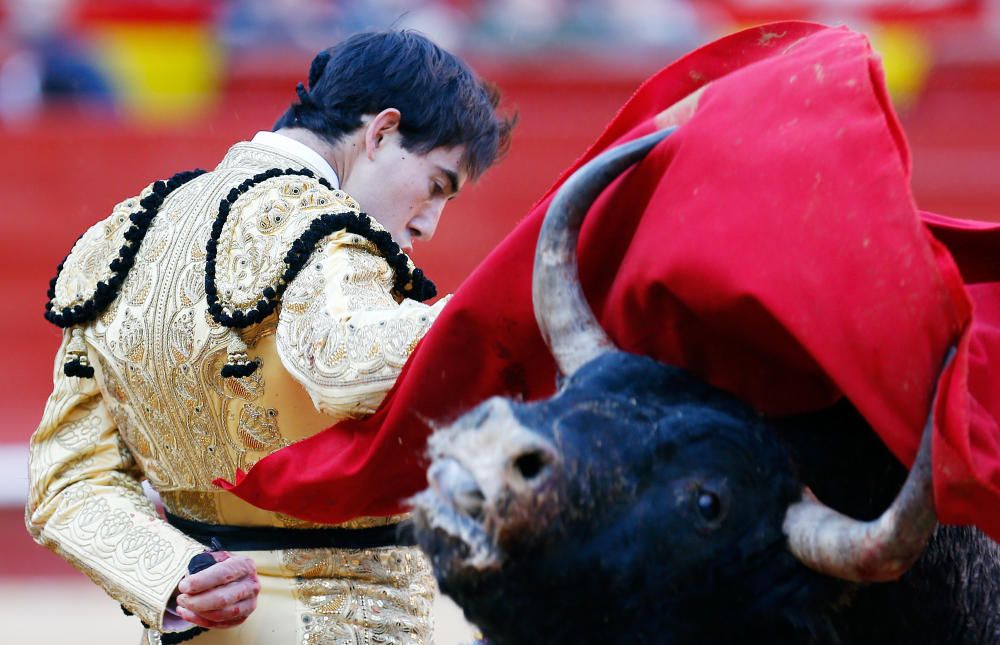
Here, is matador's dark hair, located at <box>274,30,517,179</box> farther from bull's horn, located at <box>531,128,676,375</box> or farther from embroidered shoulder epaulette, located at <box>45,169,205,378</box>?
bull's horn, located at <box>531,128,676,375</box>

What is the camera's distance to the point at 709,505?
1.64m

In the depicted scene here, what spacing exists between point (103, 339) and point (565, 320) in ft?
2.96

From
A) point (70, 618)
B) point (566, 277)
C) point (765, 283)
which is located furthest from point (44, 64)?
point (765, 283)

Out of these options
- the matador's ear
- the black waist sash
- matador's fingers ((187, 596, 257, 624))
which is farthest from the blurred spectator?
matador's fingers ((187, 596, 257, 624))

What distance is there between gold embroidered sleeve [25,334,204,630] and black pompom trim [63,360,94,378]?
39 millimetres

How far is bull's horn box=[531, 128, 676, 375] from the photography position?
5.82 ft

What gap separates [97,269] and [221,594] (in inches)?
22.0

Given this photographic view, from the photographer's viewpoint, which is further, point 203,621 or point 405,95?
point 405,95

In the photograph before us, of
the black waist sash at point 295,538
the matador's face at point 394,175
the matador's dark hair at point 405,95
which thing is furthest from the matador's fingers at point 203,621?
the matador's dark hair at point 405,95

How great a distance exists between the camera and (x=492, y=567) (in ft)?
4.94

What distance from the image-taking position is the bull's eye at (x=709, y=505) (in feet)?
5.38

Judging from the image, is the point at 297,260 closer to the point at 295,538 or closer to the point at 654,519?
the point at 295,538

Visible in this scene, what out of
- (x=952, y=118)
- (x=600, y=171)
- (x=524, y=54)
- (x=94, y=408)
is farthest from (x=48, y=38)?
(x=600, y=171)

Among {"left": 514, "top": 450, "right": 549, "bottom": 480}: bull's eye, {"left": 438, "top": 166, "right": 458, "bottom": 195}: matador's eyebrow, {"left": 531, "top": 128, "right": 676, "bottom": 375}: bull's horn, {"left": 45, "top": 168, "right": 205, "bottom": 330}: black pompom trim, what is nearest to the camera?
{"left": 514, "top": 450, "right": 549, "bottom": 480}: bull's eye
